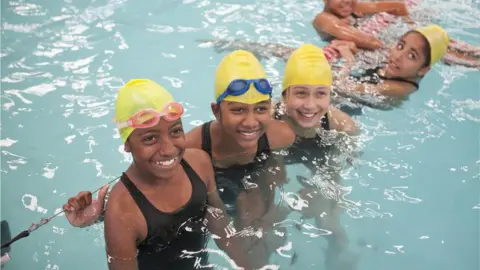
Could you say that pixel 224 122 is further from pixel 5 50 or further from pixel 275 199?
pixel 5 50

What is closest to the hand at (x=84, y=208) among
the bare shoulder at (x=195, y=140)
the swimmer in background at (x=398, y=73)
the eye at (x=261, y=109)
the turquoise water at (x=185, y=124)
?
the turquoise water at (x=185, y=124)

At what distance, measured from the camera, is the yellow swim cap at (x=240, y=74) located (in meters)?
3.66

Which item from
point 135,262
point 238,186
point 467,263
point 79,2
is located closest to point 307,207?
point 238,186

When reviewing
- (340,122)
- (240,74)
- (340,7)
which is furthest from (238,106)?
(340,7)

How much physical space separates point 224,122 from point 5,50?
4.74 metres

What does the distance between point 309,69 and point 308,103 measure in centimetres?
33

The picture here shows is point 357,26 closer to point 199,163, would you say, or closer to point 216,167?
point 216,167

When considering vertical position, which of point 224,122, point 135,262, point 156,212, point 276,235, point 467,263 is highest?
point 224,122

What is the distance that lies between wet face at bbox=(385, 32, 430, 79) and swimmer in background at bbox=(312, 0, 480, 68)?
112 cm

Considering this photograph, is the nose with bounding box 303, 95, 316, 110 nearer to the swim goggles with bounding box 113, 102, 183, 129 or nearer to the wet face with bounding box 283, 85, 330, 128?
the wet face with bounding box 283, 85, 330, 128

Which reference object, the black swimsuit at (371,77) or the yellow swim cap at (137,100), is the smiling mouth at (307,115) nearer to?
the yellow swim cap at (137,100)

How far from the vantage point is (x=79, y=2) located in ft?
27.2

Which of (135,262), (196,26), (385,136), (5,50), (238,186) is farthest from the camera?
(196,26)

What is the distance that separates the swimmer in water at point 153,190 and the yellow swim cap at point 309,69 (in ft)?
4.45
